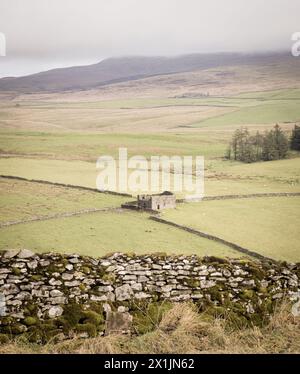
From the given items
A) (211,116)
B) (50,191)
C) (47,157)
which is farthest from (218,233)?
(211,116)

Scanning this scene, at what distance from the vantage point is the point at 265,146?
64.7m

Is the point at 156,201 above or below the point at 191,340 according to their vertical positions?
below

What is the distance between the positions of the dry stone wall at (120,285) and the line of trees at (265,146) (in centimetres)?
5726

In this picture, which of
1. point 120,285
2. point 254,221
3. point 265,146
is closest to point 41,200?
point 254,221

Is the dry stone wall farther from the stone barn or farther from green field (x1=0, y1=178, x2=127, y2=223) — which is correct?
the stone barn

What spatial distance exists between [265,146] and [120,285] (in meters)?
60.1

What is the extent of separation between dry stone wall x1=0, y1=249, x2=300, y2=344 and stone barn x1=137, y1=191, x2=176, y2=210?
2699 centimetres

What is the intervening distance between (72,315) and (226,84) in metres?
184

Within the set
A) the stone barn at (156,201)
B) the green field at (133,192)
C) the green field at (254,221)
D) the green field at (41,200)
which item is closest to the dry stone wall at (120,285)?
the green field at (254,221)

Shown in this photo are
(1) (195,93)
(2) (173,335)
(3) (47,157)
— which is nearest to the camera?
(2) (173,335)

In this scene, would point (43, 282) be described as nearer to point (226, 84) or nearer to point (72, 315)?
point (72, 315)

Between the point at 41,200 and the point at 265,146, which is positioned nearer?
the point at 41,200

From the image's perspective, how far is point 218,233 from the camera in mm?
28156

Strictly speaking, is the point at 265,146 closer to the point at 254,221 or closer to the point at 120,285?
the point at 254,221
